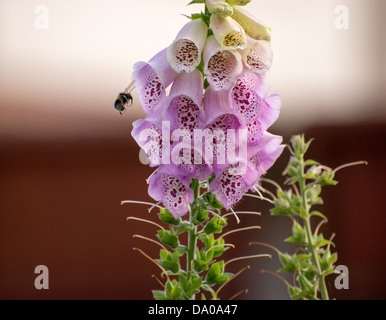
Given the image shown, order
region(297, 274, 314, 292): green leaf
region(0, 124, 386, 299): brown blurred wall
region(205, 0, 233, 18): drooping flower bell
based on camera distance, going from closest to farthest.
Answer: region(205, 0, 233, 18): drooping flower bell → region(297, 274, 314, 292): green leaf → region(0, 124, 386, 299): brown blurred wall

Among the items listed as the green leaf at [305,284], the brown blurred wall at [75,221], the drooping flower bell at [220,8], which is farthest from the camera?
the brown blurred wall at [75,221]

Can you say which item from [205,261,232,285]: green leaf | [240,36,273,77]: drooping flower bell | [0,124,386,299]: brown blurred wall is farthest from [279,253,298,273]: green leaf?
[0,124,386,299]: brown blurred wall

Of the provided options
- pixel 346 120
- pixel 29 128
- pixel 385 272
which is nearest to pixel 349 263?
pixel 385 272

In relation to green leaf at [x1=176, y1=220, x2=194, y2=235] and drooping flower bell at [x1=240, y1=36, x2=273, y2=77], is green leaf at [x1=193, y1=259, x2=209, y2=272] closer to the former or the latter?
green leaf at [x1=176, y1=220, x2=194, y2=235]

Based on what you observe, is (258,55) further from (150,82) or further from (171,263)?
(171,263)

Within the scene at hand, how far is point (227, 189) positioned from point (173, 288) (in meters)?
0.15

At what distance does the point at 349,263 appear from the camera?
303cm

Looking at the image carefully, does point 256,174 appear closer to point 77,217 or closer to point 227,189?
point 227,189

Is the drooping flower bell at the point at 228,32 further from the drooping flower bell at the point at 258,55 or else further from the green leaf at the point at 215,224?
the green leaf at the point at 215,224

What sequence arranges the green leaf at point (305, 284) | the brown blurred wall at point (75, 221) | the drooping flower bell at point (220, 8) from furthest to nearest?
the brown blurred wall at point (75, 221), the green leaf at point (305, 284), the drooping flower bell at point (220, 8)

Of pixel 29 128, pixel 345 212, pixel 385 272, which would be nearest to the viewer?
pixel 29 128

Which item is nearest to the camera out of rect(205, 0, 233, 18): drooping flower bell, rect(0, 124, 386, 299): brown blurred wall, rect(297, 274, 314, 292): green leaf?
rect(205, 0, 233, 18): drooping flower bell

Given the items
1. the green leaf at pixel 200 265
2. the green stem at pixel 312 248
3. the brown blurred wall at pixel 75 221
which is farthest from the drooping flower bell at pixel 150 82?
the brown blurred wall at pixel 75 221

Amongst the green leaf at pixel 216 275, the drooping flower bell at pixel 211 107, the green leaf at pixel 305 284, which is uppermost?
the drooping flower bell at pixel 211 107
